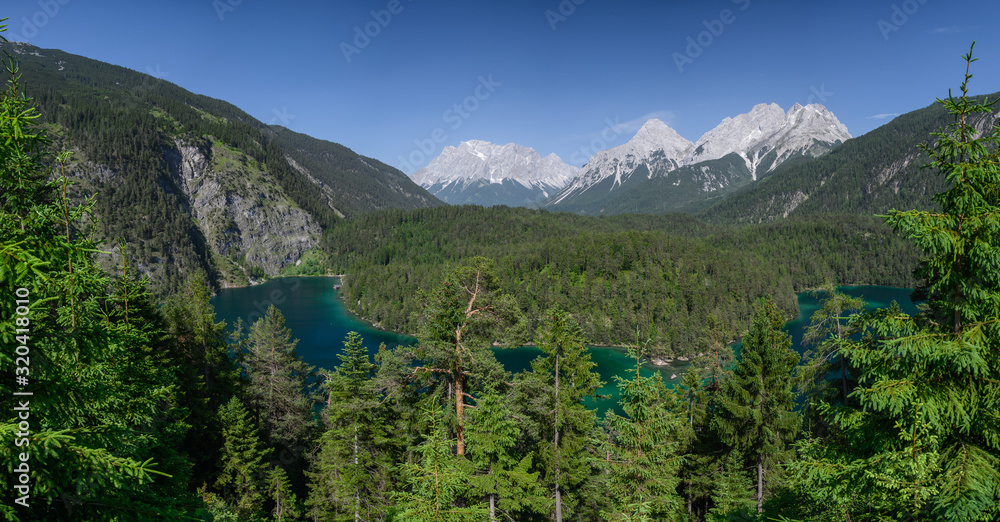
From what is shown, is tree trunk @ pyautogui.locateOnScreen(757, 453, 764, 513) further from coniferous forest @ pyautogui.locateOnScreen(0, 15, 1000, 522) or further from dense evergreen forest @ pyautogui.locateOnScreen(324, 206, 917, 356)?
dense evergreen forest @ pyautogui.locateOnScreen(324, 206, 917, 356)

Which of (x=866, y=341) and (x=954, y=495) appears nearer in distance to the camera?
(x=954, y=495)

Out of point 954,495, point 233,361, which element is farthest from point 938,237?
point 233,361

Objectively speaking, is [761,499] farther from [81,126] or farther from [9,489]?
[81,126]

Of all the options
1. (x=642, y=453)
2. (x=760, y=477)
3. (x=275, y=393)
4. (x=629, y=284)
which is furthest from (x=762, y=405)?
(x=629, y=284)

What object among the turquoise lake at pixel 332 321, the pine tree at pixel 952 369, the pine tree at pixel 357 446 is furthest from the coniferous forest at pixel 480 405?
the turquoise lake at pixel 332 321

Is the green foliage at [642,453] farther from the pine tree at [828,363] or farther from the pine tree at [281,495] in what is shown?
the pine tree at [281,495]

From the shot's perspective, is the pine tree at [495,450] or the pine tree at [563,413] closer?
the pine tree at [495,450]

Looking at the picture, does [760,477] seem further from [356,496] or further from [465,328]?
[356,496]
